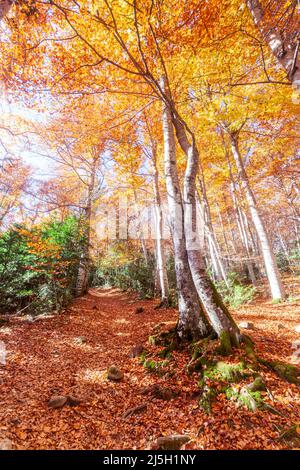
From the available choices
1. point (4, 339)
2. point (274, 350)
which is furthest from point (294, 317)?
point (4, 339)

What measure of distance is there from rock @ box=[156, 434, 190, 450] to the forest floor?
9 cm

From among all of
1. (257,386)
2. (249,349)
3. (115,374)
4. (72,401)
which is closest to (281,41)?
(249,349)

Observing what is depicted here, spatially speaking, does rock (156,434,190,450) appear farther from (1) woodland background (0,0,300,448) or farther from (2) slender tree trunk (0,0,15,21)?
(2) slender tree trunk (0,0,15,21)

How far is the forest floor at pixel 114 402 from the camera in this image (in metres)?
2.03

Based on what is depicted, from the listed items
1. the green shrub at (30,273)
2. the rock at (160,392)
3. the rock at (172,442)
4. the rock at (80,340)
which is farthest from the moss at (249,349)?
the green shrub at (30,273)

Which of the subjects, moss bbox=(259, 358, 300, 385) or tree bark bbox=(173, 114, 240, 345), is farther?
tree bark bbox=(173, 114, 240, 345)

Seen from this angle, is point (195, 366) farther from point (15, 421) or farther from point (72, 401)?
point (15, 421)

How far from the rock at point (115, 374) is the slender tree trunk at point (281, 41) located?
6.17 m

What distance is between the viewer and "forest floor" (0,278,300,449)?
6.66 ft

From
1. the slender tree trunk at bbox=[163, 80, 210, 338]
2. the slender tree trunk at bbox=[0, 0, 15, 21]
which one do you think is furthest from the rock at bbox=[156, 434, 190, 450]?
the slender tree trunk at bbox=[0, 0, 15, 21]

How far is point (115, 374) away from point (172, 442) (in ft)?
5.22

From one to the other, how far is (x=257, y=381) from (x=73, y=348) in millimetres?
3923

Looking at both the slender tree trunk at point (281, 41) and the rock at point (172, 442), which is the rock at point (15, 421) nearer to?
the rock at point (172, 442)
